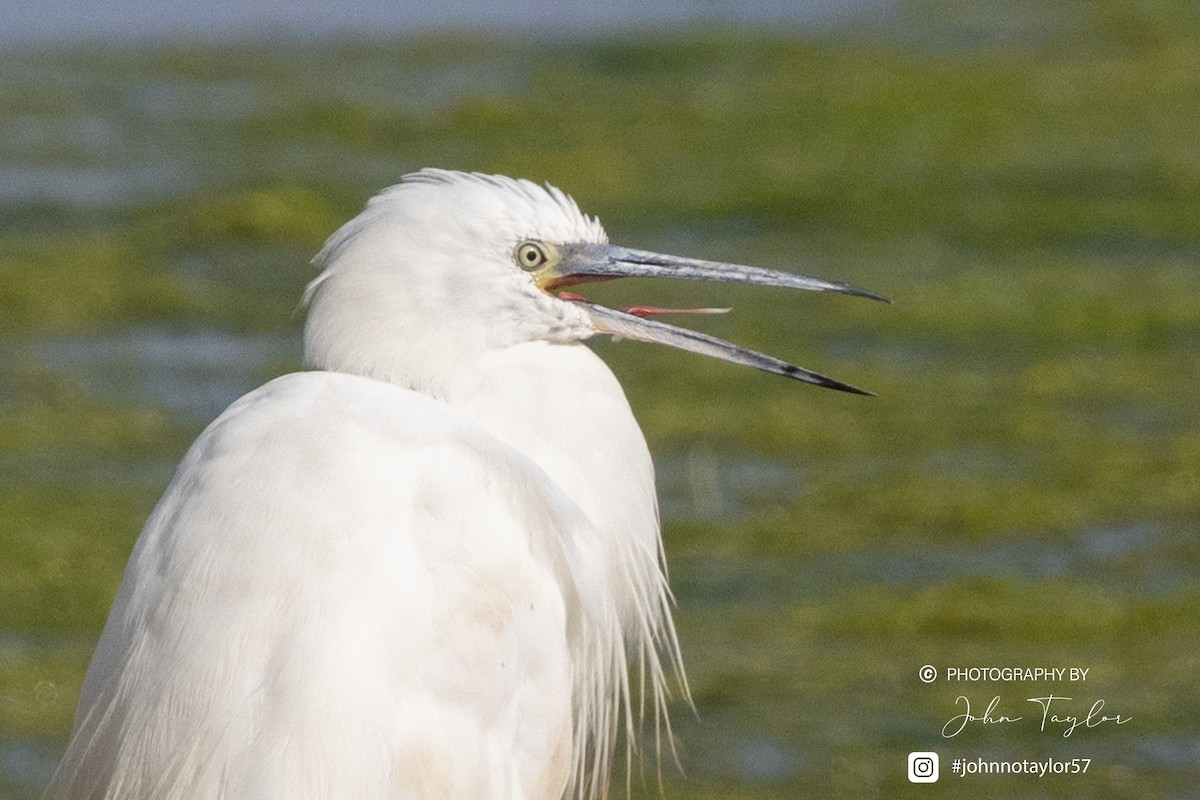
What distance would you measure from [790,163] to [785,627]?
6565 mm

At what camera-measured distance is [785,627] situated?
5941 millimetres

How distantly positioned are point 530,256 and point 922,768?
211 centimetres

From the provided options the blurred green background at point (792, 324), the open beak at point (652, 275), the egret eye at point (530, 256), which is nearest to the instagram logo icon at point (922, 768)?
the blurred green background at point (792, 324)

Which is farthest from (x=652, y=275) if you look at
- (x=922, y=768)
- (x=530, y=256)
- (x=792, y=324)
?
(x=792, y=324)

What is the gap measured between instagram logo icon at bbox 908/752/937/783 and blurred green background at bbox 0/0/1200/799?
0.04m

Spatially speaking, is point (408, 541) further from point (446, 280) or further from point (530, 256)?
point (530, 256)

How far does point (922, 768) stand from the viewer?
16.4 ft

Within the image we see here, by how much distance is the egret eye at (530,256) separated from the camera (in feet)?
11.5

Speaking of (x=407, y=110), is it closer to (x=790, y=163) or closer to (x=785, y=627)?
(x=790, y=163)

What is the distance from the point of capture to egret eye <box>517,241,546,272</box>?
138 inches

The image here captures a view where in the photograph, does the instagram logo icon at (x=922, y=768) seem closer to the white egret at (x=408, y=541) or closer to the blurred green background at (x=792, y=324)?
the blurred green background at (x=792, y=324)

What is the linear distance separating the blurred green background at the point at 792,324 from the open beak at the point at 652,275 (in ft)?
5.49

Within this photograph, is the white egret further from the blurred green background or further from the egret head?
the blurred green background
